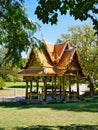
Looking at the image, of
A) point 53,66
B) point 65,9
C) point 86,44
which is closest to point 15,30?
point 65,9

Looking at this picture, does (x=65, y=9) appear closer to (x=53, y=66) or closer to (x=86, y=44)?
(x=53, y=66)

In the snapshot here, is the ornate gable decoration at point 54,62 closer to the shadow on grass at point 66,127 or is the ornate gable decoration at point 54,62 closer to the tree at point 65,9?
the shadow on grass at point 66,127

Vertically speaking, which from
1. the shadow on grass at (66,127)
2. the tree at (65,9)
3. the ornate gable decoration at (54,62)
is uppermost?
the ornate gable decoration at (54,62)

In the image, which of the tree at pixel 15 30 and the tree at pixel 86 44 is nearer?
the tree at pixel 15 30

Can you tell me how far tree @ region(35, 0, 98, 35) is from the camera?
324 inches

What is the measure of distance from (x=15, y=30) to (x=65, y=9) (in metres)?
3.83

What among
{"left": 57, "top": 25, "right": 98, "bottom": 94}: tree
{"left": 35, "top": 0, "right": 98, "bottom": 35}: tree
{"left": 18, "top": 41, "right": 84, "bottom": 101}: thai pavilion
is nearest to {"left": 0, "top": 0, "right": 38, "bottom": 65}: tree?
{"left": 35, "top": 0, "right": 98, "bottom": 35}: tree

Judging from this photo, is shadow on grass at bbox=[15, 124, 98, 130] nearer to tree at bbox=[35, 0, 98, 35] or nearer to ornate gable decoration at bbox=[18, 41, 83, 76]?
tree at bbox=[35, 0, 98, 35]

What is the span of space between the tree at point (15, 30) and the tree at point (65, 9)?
9.33 ft

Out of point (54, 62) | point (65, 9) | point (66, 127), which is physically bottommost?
point (66, 127)

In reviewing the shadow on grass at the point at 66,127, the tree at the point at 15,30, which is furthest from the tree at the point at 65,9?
the shadow on grass at the point at 66,127

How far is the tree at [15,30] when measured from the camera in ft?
36.6

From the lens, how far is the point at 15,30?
11.8 m

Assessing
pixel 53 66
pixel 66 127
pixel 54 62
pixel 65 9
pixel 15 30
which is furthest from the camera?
pixel 54 62
